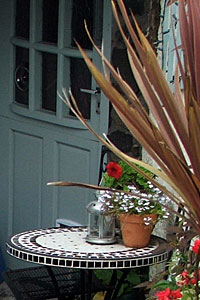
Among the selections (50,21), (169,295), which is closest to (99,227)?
(169,295)

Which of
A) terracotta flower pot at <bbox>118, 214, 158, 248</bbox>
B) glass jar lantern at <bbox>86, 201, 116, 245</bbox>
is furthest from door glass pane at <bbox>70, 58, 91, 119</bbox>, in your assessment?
terracotta flower pot at <bbox>118, 214, 158, 248</bbox>

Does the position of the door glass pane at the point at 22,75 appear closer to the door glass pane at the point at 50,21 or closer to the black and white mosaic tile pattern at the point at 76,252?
the door glass pane at the point at 50,21

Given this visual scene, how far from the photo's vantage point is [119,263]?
388 centimetres

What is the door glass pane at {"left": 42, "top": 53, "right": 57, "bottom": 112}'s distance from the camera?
17.8ft

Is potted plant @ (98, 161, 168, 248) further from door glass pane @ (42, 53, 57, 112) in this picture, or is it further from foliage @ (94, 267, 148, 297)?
door glass pane @ (42, 53, 57, 112)

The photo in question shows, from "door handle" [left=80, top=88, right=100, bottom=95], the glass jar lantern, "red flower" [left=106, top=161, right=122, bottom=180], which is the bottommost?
the glass jar lantern

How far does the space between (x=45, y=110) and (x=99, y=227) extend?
59.9 inches

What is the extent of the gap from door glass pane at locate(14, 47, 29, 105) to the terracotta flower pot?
5.89ft

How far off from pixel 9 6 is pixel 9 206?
1304mm

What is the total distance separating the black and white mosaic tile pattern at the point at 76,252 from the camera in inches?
152

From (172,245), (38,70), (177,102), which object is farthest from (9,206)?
(177,102)

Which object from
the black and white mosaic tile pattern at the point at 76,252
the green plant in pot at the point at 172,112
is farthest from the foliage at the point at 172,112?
the black and white mosaic tile pattern at the point at 76,252

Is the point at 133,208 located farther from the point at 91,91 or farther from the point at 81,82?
the point at 81,82

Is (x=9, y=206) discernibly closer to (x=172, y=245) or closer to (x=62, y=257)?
(x=62, y=257)
